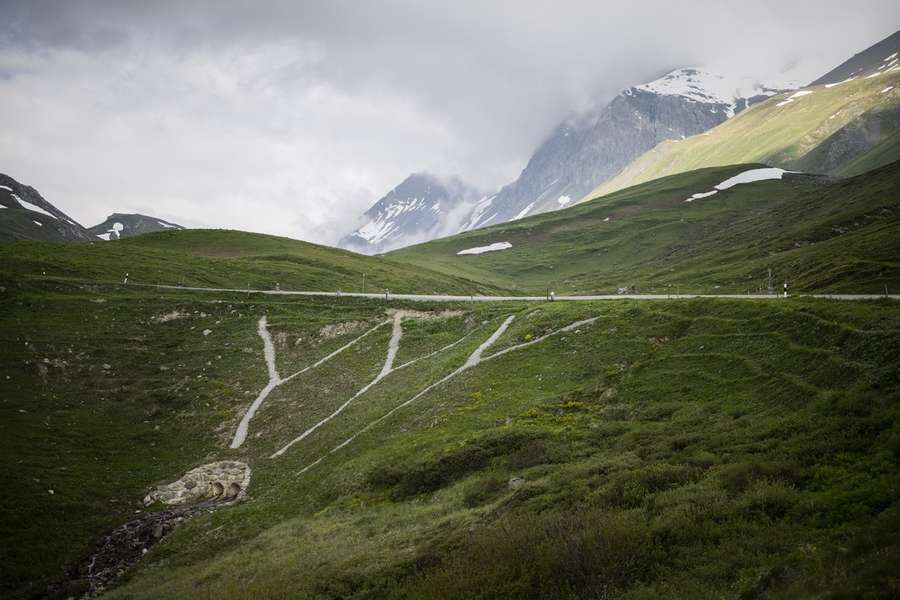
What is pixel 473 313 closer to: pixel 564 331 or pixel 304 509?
pixel 564 331

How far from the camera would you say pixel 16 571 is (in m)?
29.0

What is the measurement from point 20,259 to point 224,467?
197 ft

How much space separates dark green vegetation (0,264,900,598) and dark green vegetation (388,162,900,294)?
100ft

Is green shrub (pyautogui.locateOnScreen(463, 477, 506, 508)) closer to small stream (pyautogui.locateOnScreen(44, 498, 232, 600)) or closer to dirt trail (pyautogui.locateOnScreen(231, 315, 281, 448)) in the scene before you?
small stream (pyautogui.locateOnScreen(44, 498, 232, 600))

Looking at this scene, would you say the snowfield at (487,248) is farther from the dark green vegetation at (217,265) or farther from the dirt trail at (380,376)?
the dirt trail at (380,376)

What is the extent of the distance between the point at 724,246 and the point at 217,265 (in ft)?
348

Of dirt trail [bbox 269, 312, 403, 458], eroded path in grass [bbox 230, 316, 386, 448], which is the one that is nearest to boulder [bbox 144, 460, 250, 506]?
dirt trail [bbox 269, 312, 403, 458]

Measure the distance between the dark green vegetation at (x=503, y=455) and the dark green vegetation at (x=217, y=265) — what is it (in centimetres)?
1585

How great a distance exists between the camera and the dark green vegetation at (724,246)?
65.3 meters

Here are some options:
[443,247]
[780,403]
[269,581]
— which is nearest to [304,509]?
[269,581]

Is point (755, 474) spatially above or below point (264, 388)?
below

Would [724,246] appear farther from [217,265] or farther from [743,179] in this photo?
[217,265]

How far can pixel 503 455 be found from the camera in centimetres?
2970

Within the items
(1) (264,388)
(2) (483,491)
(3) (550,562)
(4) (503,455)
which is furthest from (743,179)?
(3) (550,562)
